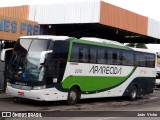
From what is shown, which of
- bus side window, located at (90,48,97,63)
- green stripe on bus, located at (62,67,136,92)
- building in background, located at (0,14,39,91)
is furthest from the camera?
building in background, located at (0,14,39,91)

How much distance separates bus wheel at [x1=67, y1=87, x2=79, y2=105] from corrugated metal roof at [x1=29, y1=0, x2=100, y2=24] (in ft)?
19.8

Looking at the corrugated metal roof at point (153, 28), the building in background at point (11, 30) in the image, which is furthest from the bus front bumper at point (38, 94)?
the corrugated metal roof at point (153, 28)

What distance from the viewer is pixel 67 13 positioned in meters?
23.7

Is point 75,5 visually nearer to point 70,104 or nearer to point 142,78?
point 142,78

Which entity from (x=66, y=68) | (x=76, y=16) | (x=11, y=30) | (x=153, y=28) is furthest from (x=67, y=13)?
(x=153, y=28)

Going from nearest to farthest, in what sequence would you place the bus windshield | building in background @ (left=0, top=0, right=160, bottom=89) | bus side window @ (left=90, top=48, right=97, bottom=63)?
the bus windshield < bus side window @ (left=90, top=48, right=97, bottom=63) < building in background @ (left=0, top=0, right=160, bottom=89)

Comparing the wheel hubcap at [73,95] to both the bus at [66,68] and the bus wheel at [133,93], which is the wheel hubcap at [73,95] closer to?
the bus at [66,68]

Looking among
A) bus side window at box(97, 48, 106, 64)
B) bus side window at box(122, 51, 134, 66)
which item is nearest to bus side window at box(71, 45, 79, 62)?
bus side window at box(97, 48, 106, 64)

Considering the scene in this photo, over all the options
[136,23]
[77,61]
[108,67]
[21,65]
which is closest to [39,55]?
[21,65]

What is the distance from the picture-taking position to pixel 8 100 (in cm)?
1803

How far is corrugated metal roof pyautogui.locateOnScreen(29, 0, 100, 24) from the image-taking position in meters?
22.9

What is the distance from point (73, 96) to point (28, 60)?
2.88m

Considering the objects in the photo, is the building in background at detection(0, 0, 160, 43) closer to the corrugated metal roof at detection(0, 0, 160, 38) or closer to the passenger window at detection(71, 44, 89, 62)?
the corrugated metal roof at detection(0, 0, 160, 38)

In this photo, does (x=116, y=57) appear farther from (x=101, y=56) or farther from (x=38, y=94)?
(x=38, y=94)
